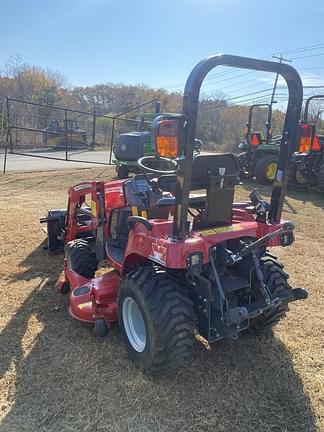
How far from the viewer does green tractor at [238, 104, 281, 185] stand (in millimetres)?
10579

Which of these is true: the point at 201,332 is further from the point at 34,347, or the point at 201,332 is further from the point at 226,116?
the point at 226,116

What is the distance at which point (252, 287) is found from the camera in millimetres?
2787

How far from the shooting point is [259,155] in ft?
36.7

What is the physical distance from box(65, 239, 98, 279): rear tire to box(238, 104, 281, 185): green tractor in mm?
7837

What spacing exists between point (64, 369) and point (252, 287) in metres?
1.50

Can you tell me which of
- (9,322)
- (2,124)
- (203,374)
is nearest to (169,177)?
(203,374)

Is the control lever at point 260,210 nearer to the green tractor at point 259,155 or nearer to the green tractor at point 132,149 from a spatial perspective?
the green tractor at point 259,155

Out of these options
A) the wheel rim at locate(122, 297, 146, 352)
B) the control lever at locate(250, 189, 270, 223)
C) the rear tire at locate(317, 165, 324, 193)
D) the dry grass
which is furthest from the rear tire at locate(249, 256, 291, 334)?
the rear tire at locate(317, 165, 324, 193)

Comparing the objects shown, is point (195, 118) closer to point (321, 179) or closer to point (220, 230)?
point (220, 230)

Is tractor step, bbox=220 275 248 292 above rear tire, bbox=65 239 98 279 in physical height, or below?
above

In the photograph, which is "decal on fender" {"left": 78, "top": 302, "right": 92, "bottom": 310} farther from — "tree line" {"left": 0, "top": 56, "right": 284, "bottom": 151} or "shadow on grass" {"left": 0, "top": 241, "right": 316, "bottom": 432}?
"tree line" {"left": 0, "top": 56, "right": 284, "bottom": 151}

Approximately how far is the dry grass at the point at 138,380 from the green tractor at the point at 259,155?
23.7ft

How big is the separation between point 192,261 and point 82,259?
178 centimetres

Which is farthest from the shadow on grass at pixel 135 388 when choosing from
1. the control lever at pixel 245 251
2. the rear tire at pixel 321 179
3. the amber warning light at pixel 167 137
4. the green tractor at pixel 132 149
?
the green tractor at pixel 132 149
